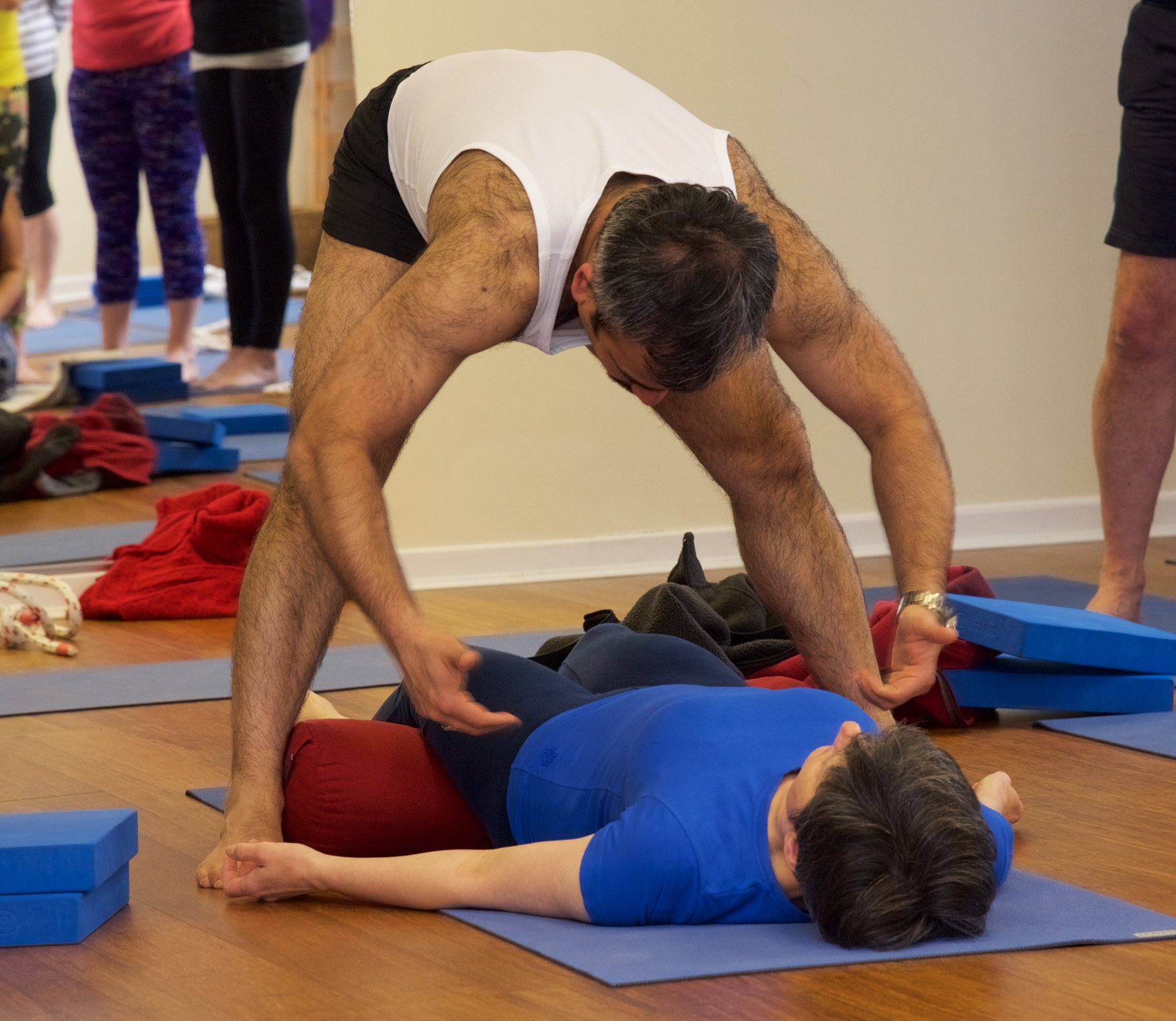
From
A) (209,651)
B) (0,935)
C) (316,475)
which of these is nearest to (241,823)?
(0,935)

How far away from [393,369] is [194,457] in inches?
129

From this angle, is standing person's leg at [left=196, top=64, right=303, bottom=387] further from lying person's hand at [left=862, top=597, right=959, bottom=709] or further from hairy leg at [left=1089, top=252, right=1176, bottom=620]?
lying person's hand at [left=862, top=597, right=959, bottom=709]

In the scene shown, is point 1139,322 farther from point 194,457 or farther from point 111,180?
point 111,180

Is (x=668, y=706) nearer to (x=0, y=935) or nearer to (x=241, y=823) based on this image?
(x=241, y=823)

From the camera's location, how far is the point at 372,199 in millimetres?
2131

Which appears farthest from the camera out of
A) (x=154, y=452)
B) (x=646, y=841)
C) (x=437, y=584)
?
(x=154, y=452)

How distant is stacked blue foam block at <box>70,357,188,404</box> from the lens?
17.7 feet

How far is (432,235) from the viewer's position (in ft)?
6.12

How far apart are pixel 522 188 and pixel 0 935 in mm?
927

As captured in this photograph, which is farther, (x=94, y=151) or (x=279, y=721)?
(x=94, y=151)

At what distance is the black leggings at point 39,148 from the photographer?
212 inches

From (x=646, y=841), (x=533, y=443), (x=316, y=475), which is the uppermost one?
(x=316, y=475)

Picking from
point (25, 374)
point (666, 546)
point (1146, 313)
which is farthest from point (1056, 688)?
point (25, 374)

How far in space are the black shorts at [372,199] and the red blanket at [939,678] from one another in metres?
0.86
